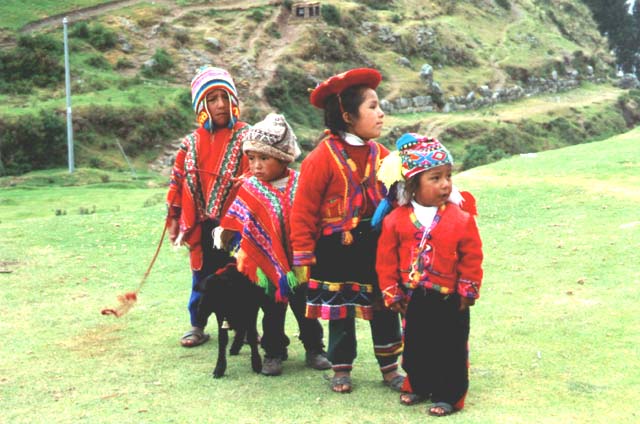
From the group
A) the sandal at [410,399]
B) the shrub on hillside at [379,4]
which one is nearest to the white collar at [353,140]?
the sandal at [410,399]

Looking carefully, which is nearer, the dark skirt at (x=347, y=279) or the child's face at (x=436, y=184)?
the child's face at (x=436, y=184)

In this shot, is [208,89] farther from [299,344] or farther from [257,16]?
[257,16]

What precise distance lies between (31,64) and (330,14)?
1735 centimetres

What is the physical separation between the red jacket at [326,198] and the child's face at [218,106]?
4.34 ft

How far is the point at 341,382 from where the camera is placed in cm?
498

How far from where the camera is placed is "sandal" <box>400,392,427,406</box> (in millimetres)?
4676

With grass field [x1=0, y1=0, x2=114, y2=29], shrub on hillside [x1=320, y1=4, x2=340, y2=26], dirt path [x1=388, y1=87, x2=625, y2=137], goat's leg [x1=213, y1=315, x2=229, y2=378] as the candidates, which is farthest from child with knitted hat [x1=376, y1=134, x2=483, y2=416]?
shrub on hillside [x1=320, y1=4, x2=340, y2=26]

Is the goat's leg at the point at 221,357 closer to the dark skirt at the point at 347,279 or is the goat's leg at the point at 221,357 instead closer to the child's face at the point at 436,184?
the dark skirt at the point at 347,279

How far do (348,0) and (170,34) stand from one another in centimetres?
1382

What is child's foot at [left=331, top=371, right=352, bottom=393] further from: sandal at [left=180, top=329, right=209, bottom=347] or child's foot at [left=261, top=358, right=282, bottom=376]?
sandal at [left=180, top=329, right=209, bottom=347]

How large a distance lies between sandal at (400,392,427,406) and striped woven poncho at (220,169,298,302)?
1.05m

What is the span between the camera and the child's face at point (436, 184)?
4535mm

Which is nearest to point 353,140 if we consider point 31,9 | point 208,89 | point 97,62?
→ point 208,89

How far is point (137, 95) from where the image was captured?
31.4 m
